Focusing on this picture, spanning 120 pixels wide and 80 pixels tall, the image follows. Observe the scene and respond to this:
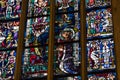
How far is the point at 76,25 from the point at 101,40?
621 millimetres

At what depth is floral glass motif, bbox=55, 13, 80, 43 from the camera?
9.28 metres

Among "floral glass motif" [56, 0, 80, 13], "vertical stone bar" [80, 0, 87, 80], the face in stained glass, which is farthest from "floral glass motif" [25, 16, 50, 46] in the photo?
the face in stained glass

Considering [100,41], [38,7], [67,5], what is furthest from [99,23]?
[38,7]

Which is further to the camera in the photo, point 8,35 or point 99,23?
point 8,35

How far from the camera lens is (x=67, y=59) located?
8984 mm

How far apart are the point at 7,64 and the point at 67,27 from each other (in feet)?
4.66

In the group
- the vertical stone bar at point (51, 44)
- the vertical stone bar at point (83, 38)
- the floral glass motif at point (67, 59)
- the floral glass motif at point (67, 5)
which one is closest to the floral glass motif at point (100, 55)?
the vertical stone bar at point (83, 38)

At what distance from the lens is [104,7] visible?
378 inches

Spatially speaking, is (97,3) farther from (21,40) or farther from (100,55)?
(21,40)

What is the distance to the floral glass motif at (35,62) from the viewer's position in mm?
8938

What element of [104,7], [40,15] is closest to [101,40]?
[104,7]

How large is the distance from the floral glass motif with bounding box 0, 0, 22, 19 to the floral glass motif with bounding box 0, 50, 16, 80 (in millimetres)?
978

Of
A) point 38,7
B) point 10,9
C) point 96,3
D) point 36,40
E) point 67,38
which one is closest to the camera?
point 67,38

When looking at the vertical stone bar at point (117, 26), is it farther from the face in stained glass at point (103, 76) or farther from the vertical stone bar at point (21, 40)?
the vertical stone bar at point (21, 40)
